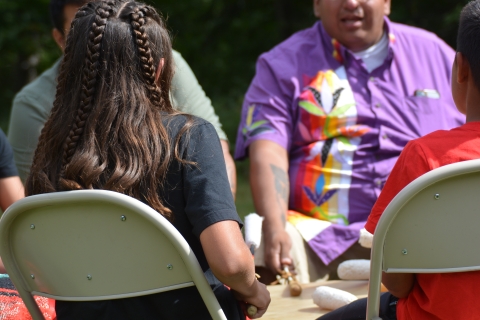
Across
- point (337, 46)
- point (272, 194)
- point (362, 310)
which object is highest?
point (337, 46)

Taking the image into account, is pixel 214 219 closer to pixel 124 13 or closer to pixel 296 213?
pixel 124 13

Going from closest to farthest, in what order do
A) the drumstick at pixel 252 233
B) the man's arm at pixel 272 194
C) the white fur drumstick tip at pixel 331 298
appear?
the drumstick at pixel 252 233
the white fur drumstick tip at pixel 331 298
the man's arm at pixel 272 194

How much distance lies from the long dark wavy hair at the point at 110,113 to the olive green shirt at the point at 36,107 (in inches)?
43.9

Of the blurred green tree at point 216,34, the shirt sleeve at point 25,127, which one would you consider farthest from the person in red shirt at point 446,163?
the blurred green tree at point 216,34

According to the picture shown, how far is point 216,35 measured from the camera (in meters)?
9.33

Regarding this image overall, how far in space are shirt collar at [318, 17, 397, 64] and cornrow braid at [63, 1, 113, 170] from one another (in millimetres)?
1527

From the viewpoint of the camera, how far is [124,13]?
153cm

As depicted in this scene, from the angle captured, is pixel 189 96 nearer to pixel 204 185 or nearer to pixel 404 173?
pixel 204 185

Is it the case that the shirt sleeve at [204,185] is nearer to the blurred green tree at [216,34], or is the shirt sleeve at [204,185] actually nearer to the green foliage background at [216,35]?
the green foliage background at [216,35]

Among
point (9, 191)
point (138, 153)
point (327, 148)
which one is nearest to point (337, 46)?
point (327, 148)

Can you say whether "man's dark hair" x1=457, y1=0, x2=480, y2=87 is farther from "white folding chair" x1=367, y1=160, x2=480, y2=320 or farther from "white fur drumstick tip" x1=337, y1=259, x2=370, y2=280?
"white fur drumstick tip" x1=337, y1=259, x2=370, y2=280

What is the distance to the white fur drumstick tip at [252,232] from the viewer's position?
1.73 meters

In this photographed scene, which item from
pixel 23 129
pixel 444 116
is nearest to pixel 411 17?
pixel 444 116

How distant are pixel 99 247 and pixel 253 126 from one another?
5.04ft
